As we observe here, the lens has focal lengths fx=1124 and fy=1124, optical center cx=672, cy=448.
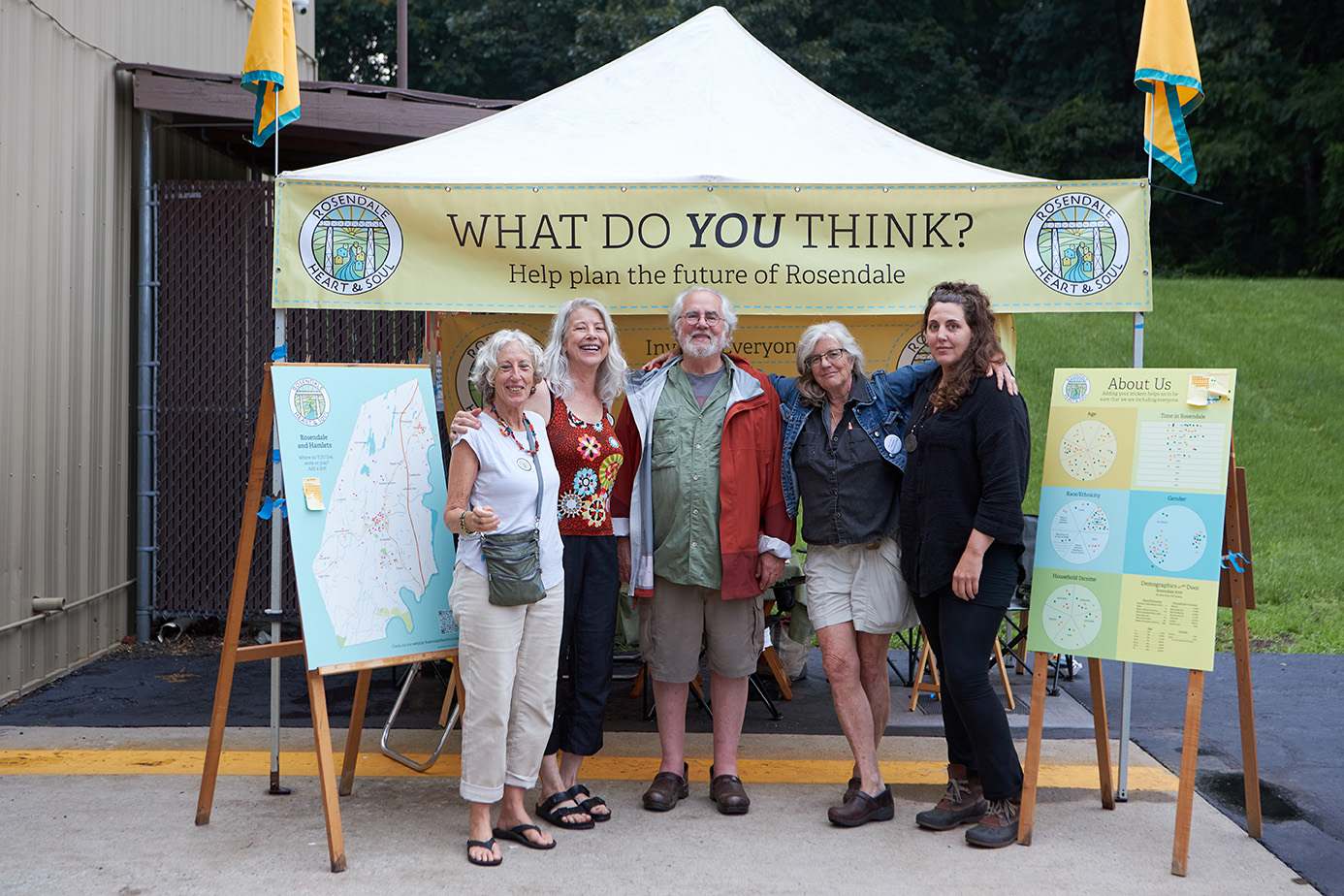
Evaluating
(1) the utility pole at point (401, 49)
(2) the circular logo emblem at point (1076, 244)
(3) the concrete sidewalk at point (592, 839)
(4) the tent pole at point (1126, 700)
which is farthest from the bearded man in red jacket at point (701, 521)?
(1) the utility pole at point (401, 49)

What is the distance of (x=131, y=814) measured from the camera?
4.09m

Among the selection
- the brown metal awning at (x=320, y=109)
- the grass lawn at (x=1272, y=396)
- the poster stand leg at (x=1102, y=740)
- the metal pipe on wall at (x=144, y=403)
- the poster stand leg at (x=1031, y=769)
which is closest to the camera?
the poster stand leg at (x=1031, y=769)

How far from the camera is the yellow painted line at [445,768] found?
180 inches

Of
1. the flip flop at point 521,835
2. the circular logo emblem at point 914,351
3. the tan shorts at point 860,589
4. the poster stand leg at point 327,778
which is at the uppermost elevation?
the circular logo emblem at point 914,351

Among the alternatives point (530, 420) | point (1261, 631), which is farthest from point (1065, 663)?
point (530, 420)

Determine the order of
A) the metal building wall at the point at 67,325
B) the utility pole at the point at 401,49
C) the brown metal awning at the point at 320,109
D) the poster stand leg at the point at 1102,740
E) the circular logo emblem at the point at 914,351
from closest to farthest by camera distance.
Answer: the poster stand leg at the point at 1102,740, the metal building wall at the point at 67,325, the circular logo emblem at the point at 914,351, the brown metal awning at the point at 320,109, the utility pole at the point at 401,49

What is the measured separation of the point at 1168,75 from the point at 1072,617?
2139 mm

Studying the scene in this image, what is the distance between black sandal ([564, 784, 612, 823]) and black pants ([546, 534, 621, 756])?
0.15m

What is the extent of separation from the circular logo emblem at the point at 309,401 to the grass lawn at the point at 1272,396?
569 centimetres

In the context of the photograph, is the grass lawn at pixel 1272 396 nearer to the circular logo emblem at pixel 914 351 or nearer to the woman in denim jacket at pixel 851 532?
the circular logo emblem at pixel 914 351

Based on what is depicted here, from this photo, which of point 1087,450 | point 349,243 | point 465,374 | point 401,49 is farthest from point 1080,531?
point 401,49

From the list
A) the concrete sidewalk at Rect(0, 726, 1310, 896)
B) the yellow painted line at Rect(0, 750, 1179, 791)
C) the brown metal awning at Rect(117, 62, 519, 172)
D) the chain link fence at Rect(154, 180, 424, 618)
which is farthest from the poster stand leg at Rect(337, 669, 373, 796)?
the brown metal awning at Rect(117, 62, 519, 172)

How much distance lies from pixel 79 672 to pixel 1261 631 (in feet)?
23.2

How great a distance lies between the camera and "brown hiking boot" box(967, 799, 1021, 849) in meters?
3.89
